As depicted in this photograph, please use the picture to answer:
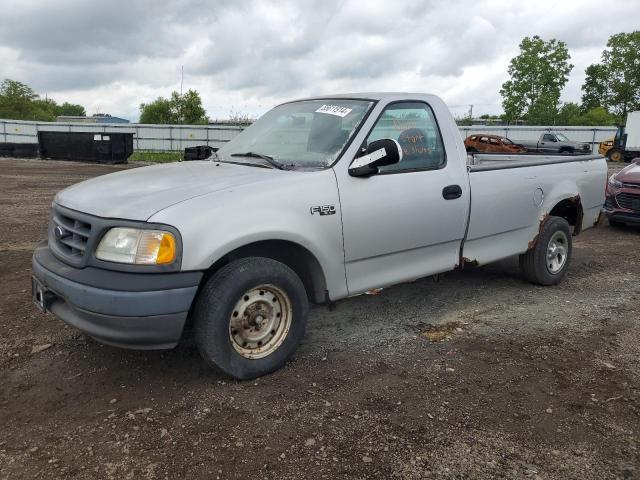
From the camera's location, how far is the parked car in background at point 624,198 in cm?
868

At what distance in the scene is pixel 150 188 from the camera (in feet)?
10.6

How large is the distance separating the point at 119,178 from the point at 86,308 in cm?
107

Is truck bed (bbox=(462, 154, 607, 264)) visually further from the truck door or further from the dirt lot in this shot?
the dirt lot

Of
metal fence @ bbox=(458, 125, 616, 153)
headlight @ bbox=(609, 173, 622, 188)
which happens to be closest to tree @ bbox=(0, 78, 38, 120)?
metal fence @ bbox=(458, 125, 616, 153)

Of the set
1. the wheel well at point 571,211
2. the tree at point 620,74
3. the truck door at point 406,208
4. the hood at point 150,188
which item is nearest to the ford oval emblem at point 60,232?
the hood at point 150,188

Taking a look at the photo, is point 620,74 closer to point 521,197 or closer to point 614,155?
point 614,155

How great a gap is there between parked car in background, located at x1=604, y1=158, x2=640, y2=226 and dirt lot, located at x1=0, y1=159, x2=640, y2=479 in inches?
181

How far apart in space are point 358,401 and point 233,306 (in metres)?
0.90

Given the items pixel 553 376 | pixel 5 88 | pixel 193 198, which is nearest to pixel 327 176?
pixel 193 198

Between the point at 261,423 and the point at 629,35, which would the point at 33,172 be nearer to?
the point at 261,423

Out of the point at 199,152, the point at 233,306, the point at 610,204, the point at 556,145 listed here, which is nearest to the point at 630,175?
the point at 610,204

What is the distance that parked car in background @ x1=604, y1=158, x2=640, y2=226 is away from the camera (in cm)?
868

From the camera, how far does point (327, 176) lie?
3.49 m

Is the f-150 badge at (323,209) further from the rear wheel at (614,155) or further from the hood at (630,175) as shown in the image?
the rear wheel at (614,155)
